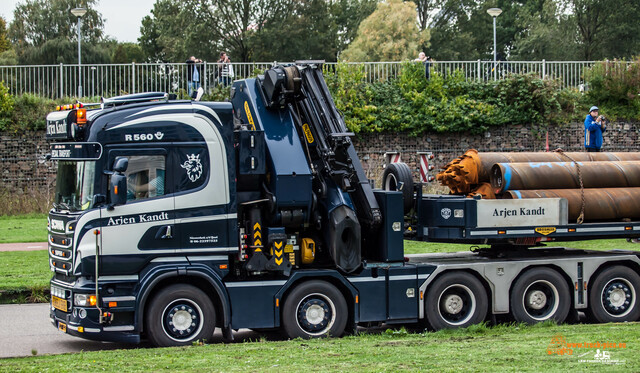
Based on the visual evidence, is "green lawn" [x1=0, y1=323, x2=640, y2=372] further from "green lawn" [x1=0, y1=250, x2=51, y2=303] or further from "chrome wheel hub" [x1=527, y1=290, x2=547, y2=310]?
"green lawn" [x1=0, y1=250, x2=51, y2=303]

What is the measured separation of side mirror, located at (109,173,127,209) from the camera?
10422 millimetres

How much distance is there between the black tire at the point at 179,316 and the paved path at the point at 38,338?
0.79 meters

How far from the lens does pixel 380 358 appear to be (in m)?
9.34

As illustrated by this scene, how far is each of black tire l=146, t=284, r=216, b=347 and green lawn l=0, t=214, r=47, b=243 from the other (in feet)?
39.6

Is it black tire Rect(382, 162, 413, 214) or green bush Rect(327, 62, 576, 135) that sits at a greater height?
green bush Rect(327, 62, 576, 135)

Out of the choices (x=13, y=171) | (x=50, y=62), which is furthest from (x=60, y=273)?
(x=50, y=62)

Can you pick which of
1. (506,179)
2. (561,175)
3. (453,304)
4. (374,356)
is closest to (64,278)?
(374,356)

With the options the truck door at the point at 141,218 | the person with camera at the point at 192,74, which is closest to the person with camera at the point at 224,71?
the person with camera at the point at 192,74

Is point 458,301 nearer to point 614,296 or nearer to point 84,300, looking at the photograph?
point 614,296

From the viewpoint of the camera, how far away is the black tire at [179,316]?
10820mm

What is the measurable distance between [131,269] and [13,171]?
19.8 m

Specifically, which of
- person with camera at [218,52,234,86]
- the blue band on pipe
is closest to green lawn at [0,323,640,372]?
the blue band on pipe

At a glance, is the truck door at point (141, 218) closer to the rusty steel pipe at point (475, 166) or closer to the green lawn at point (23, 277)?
the rusty steel pipe at point (475, 166)

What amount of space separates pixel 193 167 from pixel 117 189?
1088 mm
